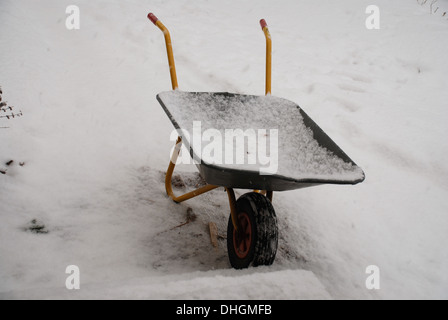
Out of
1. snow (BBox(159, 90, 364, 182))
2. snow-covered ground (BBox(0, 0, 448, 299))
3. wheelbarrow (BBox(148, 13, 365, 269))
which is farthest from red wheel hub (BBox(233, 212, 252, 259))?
snow (BBox(159, 90, 364, 182))

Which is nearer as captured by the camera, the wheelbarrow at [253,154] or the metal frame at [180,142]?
the wheelbarrow at [253,154]

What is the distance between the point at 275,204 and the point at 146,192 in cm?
93

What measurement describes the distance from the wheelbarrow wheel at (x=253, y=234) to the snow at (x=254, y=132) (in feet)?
0.70

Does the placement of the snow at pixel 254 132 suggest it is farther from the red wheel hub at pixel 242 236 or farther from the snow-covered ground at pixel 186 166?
the snow-covered ground at pixel 186 166

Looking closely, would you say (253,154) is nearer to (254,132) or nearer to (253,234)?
(254,132)

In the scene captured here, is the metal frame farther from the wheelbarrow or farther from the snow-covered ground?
the snow-covered ground

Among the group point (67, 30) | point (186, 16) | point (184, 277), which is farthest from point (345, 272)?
point (186, 16)

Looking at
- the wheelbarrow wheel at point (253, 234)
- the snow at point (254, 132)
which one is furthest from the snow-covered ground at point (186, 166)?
the snow at point (254, 132)

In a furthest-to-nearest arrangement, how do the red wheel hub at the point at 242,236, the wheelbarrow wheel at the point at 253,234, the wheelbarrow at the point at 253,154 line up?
1. the red wheel hub at the point at 242,236
2. the wheelbarrow wheel at the point at 253,234
3. the wheelbarrow at the point at 253,154

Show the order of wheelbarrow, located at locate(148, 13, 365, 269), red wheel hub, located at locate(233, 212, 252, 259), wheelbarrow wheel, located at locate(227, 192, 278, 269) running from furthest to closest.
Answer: red wheel hub, located at locate(233, 212, 252, 259)
wheelbarrow wheel, located at locate(227, 192, 278, 269)
wheelbarrow, located at locate(148, 13, 365, 269)

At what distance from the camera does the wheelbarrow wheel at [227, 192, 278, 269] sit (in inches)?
62.6

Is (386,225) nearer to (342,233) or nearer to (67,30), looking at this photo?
(342,233)

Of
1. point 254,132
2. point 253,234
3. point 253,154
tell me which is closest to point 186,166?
point 254,132

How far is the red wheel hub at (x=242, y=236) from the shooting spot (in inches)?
66.9
